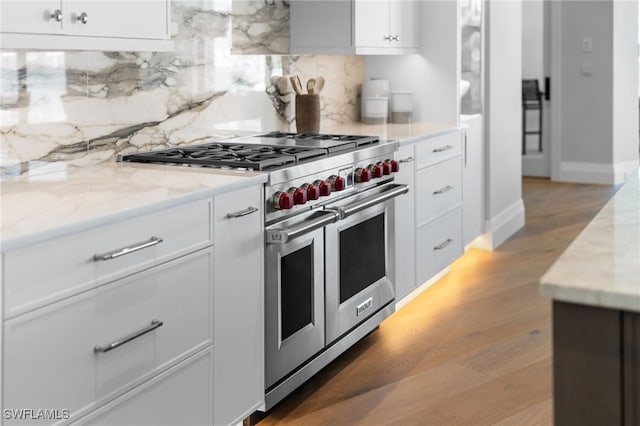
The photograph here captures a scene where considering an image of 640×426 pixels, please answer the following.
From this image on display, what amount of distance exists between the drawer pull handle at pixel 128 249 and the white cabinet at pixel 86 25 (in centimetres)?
60

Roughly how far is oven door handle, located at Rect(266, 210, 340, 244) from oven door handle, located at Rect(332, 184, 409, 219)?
9cm

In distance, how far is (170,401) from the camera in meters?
2.19

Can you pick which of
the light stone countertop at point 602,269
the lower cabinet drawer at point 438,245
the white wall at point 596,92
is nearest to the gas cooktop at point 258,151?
the lower cabinet drawer at point 438,245

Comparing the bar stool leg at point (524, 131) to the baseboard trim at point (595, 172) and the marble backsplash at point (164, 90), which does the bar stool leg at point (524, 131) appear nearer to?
the baseboard trim at point (595, 172)

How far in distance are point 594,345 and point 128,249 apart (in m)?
1.16

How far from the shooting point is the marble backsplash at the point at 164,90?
2.50m

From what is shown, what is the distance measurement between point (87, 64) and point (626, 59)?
6696 millimetres

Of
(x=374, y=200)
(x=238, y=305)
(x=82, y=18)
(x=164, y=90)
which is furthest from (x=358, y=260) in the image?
(x=82, y=18)

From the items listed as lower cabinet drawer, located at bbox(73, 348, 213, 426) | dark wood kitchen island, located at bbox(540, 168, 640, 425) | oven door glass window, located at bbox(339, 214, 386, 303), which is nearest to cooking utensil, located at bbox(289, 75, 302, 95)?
oven door glass window, located at bbox(339, 214, 386, 303)

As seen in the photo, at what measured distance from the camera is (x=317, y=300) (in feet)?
9.61

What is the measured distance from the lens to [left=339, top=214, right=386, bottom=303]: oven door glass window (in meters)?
3.14

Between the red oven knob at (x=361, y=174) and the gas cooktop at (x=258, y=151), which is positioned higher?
the gas cooktop at (x=258, y=151)

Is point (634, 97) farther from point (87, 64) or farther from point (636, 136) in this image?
point (87, 64)

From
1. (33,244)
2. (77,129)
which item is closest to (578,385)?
(33,244)
